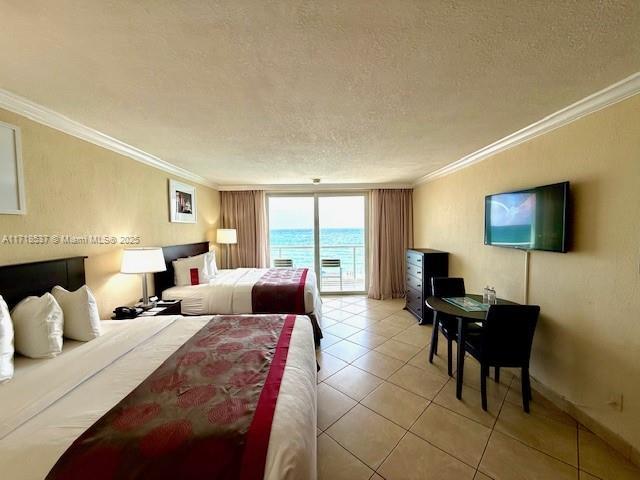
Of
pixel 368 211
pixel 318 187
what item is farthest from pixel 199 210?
pixel 368 211

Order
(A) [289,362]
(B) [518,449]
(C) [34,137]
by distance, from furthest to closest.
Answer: (C) [34,137] → (B) [518,449] → (A) [289,362]

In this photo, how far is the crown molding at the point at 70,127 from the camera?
1.66m

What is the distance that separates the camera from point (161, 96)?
166 cm

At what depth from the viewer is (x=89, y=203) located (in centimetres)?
225

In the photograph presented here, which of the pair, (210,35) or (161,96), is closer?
(210,35)

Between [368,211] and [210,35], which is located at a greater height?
[210,35]

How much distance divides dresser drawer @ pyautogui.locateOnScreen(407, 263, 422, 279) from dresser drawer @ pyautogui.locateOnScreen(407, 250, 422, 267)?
49 mm

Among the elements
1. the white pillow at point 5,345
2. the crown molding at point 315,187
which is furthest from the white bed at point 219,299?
the crown molding at point 315,187

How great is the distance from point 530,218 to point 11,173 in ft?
13.2

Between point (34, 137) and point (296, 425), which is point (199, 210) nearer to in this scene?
point (34, 137)

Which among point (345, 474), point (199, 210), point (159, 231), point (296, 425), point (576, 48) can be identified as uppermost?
point (576, 48)

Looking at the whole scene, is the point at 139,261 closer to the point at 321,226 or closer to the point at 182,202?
the point at 182,202

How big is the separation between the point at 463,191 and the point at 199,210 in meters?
4.23

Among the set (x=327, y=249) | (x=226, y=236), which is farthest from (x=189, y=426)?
(x=327, y=249)
